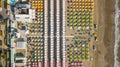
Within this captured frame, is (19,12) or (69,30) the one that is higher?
(19,12)

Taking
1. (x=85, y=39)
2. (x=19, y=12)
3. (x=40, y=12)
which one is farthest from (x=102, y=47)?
(x=19, y=12)

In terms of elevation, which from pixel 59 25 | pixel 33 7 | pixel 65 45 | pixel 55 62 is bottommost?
pixel 55 62

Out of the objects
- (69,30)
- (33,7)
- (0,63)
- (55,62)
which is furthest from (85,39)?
(0,63)

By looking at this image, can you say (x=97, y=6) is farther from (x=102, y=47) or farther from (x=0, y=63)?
(x=0, y=63)

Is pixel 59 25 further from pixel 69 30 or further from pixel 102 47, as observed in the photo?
pixel 102 47

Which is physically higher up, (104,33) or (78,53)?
(104,33)

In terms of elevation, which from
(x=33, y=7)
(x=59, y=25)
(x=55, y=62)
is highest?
(x=33, y=7)
